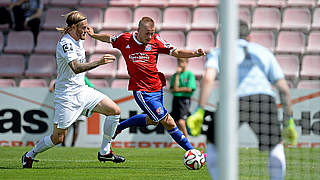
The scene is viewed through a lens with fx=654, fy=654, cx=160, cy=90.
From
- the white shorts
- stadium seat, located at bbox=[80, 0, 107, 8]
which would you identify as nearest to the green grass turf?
the white shorts

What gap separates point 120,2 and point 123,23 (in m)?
0.87

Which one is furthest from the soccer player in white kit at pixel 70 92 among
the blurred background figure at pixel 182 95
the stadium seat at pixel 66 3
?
the stadium seat at pixel 66 3

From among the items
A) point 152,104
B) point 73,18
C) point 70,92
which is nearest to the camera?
point 73,18

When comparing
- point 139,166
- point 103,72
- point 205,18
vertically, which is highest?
point 205,18

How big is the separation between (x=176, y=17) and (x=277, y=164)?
11744mm

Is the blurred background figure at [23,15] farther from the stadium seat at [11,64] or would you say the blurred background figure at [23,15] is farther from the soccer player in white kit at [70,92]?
the soccer player in white kit at [70,92]

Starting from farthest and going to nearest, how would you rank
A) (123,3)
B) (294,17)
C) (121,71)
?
(123,3)
(294,17)
(121,71)

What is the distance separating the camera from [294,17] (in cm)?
1639

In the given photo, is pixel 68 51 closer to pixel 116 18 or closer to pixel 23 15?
pixel 116 18

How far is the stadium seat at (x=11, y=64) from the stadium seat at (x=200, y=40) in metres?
4.38

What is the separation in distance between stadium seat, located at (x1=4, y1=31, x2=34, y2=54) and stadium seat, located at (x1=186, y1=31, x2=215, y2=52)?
4.25m

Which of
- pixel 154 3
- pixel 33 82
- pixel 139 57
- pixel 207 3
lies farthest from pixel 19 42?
pixel 139 57

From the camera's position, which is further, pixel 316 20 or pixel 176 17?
pixel 176 17

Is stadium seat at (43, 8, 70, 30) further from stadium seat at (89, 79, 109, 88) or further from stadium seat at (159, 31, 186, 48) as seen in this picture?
stadium seat at (159, 31, 186, 48)
